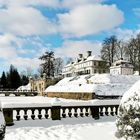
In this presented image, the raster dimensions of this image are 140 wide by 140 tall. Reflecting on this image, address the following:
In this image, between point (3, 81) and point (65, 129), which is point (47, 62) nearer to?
point (3, 81)

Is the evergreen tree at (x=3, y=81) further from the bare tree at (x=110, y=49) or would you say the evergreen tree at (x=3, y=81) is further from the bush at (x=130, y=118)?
the bush at (x=130, y=118)

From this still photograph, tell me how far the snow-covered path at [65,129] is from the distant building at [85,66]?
67.7 m

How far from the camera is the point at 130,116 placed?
912cm

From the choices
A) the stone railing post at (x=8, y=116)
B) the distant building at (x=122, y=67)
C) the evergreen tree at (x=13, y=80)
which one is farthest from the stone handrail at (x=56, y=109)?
the evergreen tree at (x=13, y=80)

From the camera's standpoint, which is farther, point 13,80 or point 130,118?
point 13,80

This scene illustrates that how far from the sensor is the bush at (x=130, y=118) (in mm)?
8891

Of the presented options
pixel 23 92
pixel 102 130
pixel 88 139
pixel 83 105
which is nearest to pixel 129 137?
pixel 88 139

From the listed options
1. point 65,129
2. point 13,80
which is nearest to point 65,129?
point 65,129

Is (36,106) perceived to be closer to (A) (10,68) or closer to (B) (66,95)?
(B) (66,95)

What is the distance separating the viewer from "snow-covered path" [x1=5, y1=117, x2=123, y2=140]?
1059cm

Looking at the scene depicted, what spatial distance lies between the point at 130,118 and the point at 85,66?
87.4 meters

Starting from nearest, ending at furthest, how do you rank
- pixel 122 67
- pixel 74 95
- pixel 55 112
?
pixel 55 112, pixel 74 95, pixel 122 67

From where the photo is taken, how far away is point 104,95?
123ft

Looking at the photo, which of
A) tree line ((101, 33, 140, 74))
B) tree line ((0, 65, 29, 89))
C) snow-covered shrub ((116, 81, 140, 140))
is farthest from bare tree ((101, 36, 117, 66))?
snow-covered shrub ((116, 81, 140, 140))
